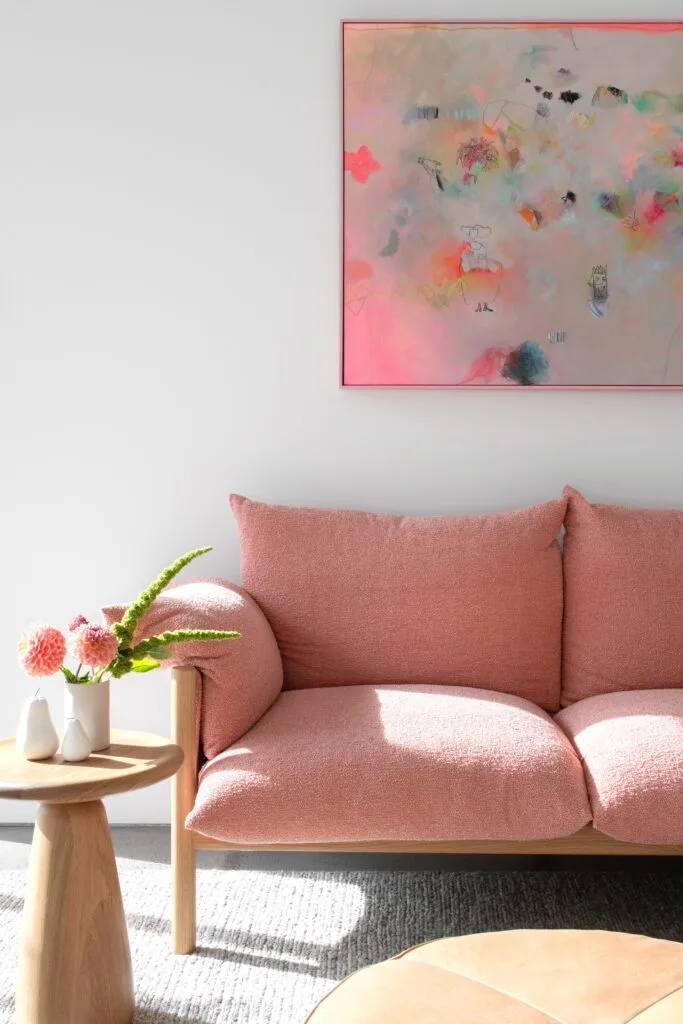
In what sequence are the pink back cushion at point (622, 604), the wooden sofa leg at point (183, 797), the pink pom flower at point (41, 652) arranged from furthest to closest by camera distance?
the pink back cushion at point (622, 604) < the wooden sofa leg at point (183, 797) < the pink pom flower at point (41, 652)

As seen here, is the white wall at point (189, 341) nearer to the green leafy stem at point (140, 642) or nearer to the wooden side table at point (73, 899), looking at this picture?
the green leafy stem at point (140, 642)

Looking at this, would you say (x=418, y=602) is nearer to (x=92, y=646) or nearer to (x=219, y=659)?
(x=219, y=659)

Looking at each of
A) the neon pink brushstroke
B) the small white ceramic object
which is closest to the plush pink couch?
the small white ceramic object

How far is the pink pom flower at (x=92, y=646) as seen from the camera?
1.74 meters

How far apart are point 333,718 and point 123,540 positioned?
97 centimetres

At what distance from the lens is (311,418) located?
2.74 meters

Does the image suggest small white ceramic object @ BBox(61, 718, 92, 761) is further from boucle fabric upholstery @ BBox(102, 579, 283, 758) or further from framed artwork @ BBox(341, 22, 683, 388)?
framed artwork @ BBox(341, 22, 683, 388)

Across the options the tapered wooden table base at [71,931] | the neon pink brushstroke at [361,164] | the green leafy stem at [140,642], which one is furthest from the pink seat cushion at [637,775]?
the neon pink brushstroke at [361,164]

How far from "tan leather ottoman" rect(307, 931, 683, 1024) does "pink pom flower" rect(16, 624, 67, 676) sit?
79cm

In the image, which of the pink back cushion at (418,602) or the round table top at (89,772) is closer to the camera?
the round table top at (89,772)

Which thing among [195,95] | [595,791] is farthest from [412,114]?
[595,791]

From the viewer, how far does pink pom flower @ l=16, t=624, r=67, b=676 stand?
68.3 inches

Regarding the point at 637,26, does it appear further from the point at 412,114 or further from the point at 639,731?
the point at 639,731

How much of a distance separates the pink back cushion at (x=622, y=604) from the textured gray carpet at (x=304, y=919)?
0.48 metres
